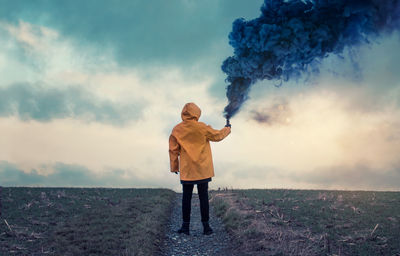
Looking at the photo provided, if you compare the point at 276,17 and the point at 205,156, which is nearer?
the point at 205,156

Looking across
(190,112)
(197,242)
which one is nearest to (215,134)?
(190,112)

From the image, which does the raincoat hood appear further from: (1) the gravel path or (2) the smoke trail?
(1) the gravel path

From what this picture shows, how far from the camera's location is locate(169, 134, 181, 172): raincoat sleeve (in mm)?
9148

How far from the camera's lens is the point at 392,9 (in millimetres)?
8734

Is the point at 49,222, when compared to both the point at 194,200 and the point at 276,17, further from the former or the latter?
the point at 276,17

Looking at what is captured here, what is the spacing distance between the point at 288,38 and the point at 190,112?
3695 millimetres

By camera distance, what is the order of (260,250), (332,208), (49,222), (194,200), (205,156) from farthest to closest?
1. (194,200)
2. (332,208)
3. (49,222)
4. (205,156)
5. (260,250)

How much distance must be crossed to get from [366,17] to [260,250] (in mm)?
6526

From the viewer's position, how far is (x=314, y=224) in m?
9.31

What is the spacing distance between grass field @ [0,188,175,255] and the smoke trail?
13.4 feet

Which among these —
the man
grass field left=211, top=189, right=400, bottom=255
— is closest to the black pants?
the man

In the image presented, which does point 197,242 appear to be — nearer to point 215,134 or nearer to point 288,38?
point 215,134

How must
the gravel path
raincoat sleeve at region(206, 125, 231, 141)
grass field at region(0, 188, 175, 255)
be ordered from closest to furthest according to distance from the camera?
grass field at region(0, 188, 175, 255), the gravel path, raincoat sleeve at region(206, 125, 231, 141)

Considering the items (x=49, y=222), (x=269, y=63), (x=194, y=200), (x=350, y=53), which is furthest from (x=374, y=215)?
(x=49, y=222)
